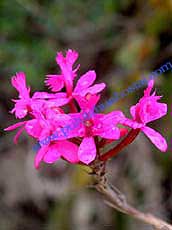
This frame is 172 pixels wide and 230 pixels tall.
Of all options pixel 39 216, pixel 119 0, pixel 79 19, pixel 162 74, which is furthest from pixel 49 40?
pixel 39 216

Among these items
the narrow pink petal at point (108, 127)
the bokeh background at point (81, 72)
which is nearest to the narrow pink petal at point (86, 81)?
the narrow pink petal at point (108, 127)

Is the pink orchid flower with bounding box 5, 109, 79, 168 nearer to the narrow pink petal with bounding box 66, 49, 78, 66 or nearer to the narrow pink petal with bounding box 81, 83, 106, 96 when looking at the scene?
the narrow pink petal with bounding box 81, 83, 106, 96

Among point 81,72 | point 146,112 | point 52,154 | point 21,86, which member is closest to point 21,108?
point 21,86

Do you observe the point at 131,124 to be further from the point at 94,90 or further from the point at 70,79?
the point at 70,79

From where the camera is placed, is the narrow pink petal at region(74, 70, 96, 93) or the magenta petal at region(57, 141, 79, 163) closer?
the magenta petal at region(57, 141, 79, 163)

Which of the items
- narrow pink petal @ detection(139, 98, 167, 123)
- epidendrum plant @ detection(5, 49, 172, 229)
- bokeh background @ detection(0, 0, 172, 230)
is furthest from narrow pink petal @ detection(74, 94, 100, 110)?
bokeh background @ detection(0, 0, 172, 230)

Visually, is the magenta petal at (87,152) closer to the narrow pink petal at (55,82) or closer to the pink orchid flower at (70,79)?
the pink orchid flower at (70,79)
